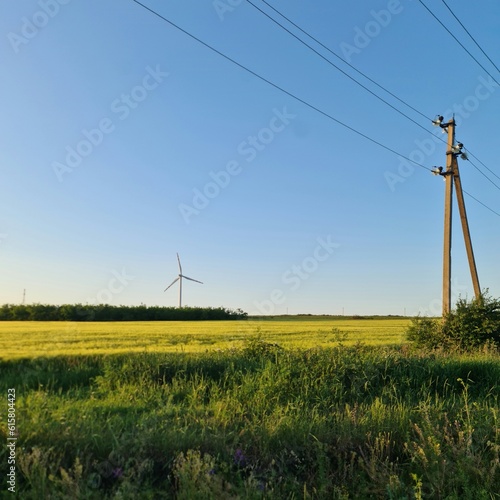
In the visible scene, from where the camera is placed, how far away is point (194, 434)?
5570mm

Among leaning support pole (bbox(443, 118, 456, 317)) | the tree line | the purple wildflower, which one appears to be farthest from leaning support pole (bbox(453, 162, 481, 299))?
the tree line

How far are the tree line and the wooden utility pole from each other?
30.8 m

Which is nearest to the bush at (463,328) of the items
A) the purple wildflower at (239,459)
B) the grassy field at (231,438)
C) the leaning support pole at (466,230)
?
the leaning support pole at (466,230)

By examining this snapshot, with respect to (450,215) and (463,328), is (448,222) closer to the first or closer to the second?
(450,215)

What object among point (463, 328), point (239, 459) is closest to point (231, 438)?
point (239, 459)

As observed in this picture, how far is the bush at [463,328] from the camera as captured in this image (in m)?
17.6

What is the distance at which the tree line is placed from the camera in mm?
40875

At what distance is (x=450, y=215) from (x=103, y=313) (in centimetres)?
3283

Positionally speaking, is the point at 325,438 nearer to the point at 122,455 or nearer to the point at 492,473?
the point at 492,473

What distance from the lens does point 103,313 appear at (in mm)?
43531

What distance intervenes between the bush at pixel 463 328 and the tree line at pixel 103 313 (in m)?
30.8

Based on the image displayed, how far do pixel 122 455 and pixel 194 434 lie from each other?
906 mm

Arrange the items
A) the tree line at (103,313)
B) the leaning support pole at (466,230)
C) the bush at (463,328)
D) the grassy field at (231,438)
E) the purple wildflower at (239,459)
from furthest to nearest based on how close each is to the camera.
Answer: the tree line at (103,313) < the leaning support pole at (466,230) < the bush at (463,328) < the purple wildflower at (239,459) < the grassy field at (231,438)

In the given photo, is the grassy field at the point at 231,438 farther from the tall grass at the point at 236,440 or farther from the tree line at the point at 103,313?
the tree line at the point at 103,313
